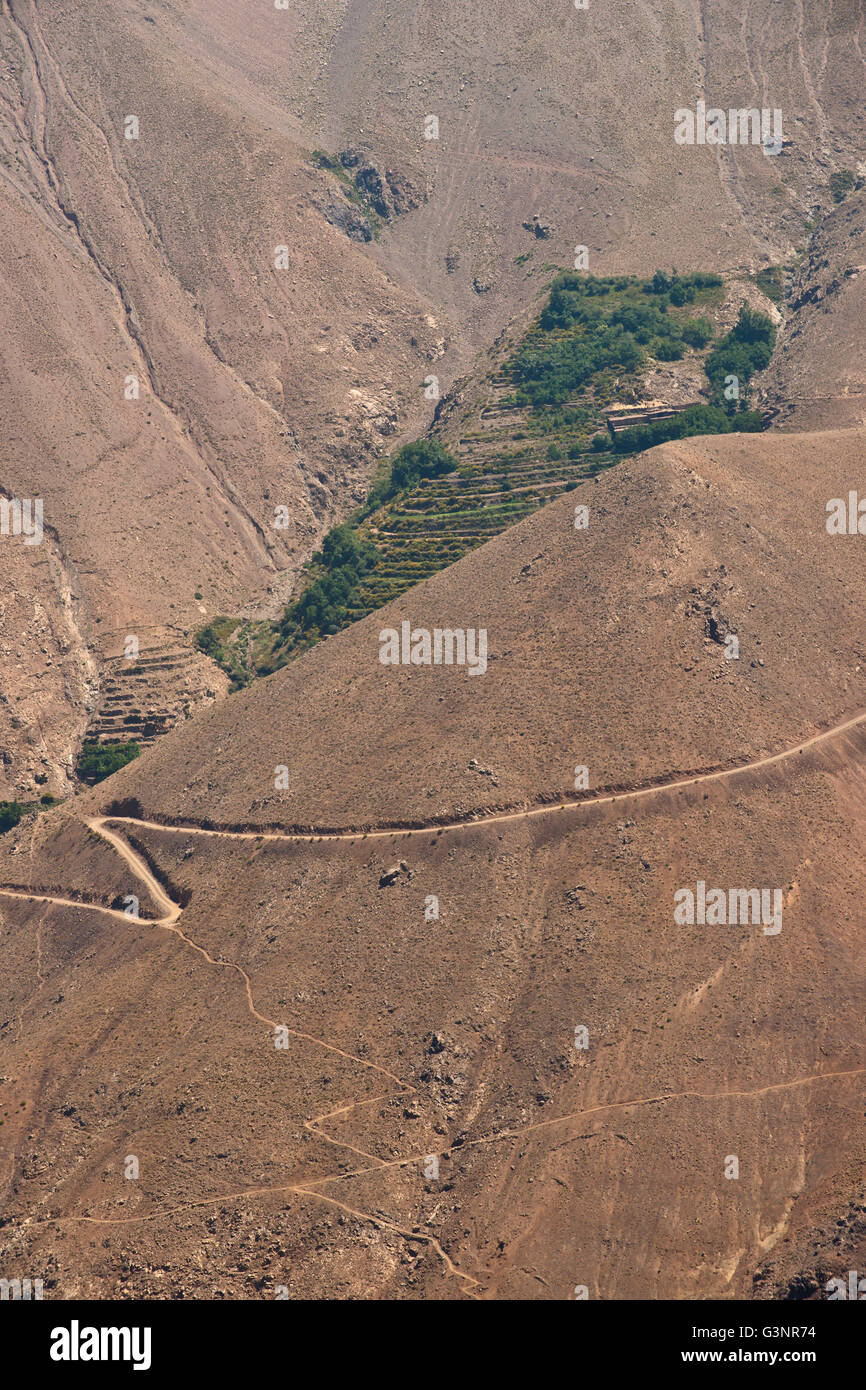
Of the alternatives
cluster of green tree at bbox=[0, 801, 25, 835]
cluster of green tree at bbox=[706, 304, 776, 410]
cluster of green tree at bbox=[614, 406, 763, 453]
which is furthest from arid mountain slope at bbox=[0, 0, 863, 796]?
cluster of green tree at bbox=[614, 406, 763, 453]

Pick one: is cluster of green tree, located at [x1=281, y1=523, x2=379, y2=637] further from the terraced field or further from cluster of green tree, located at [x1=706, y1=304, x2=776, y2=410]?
cluster of green tree, located at [x1=706, y1=304, x2=776, y2=410]

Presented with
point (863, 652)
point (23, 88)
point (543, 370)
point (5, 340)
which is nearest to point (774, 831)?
point (863, 652)

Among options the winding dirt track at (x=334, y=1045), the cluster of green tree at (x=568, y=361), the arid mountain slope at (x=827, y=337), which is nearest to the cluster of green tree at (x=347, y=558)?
the cluster of green tree at (x=568, y=361)

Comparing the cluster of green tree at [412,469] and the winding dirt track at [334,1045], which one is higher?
the cluster of green tree at [412,469]
